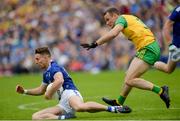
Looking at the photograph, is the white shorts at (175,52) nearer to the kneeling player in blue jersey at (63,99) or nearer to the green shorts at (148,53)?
the green shorts at (148,53)

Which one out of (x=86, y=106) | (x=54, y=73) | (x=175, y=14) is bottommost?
(x=86, y=106)

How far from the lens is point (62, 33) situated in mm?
30375

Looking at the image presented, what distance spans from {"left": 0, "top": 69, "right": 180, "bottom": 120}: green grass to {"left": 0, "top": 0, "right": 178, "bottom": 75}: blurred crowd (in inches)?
45.2

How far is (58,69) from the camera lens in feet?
41.1

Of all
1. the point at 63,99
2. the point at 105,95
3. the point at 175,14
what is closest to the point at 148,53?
the point at 175,14

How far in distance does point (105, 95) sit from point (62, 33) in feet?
39.3

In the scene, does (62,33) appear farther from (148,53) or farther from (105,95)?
(148,53)

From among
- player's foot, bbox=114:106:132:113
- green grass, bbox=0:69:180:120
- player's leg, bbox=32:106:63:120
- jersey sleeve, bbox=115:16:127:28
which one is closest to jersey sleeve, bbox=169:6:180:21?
jersey sleeve, bbox=115:16:127:28

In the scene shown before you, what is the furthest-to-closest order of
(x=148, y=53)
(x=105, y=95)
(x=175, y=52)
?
(x=105, y=95), (x=148, y=53), (x=175, y=52)

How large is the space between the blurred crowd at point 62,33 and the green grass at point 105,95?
1.15 metres

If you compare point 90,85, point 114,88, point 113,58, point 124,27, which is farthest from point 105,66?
point 124,27

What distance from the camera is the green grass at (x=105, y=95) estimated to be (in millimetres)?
13055

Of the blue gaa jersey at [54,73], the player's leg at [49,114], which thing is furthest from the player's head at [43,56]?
the player's leg at [49,114]

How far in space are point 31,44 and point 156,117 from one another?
19506mm
